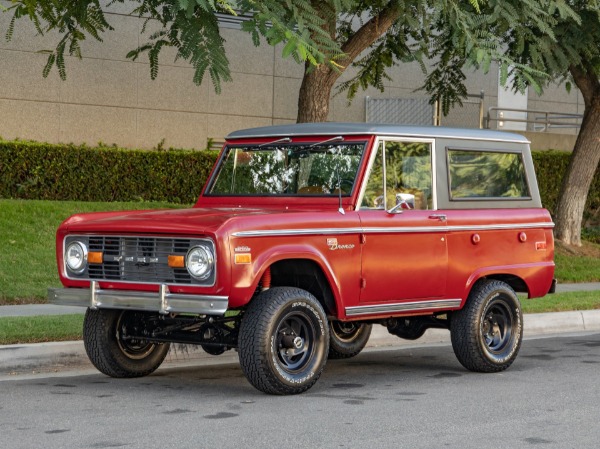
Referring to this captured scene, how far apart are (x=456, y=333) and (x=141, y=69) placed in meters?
12.9

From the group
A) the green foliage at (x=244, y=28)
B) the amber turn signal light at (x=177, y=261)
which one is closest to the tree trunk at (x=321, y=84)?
the green foliage at (x=244, y=28)

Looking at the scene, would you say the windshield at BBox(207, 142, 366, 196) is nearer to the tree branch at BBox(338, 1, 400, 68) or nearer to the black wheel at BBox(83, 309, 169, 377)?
the black wheel at BBox(83, 309, 169, 377)

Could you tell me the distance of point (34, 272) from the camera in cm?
1573

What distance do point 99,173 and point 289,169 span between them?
1030 cm

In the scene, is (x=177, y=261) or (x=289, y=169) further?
(x=289, y=169)

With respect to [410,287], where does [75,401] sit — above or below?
below

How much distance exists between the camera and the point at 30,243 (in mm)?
16766

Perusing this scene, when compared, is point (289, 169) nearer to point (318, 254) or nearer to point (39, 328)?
point (318, 254)

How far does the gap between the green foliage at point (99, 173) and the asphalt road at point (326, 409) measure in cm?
950

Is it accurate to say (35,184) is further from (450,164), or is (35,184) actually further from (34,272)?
(450,164)

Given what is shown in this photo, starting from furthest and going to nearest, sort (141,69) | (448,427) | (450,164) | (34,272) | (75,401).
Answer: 1. (141,69)
2. (34,272)
3. (450,164)
4. (75,401)
5. (448,427)

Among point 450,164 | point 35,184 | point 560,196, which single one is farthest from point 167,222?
point 560,196

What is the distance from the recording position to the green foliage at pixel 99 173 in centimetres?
1919

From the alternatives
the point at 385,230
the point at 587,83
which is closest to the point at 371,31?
the point at 385,230
